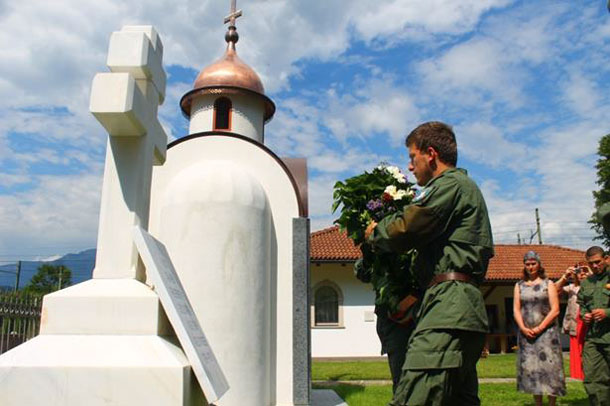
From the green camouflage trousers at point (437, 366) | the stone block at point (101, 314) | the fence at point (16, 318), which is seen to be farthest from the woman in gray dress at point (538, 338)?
the fence at point (16, 318)

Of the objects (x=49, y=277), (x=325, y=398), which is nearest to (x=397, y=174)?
(x=325, y=398)

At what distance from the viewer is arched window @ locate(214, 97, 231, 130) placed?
12.2 m

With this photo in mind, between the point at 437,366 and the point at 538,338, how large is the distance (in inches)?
177

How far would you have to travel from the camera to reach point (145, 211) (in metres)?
3.37

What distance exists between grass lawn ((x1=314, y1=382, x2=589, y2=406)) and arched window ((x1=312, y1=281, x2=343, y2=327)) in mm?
10354

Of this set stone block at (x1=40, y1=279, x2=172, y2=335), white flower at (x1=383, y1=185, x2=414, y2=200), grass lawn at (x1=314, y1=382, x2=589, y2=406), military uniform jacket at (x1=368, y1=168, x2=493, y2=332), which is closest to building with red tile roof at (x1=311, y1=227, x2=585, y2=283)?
grass lawn at (x1=314, y1=382, x2=589, y2=406)

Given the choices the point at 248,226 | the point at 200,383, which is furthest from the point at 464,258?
the point at 248,226

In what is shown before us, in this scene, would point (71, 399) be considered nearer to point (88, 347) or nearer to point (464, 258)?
point (88, 347)

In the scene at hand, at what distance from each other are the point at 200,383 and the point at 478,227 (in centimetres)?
179

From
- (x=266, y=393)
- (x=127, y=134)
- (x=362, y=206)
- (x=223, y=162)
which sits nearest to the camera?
(x=127, y=134)

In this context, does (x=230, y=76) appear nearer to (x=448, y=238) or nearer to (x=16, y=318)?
(x=16, y=318)

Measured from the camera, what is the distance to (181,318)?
2.82 meters

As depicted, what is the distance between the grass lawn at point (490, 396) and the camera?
7746 mm

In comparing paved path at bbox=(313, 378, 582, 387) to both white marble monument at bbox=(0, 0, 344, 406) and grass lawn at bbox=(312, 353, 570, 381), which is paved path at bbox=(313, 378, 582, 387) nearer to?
grass lawn at bbox=(312, 353, 570, 381)
